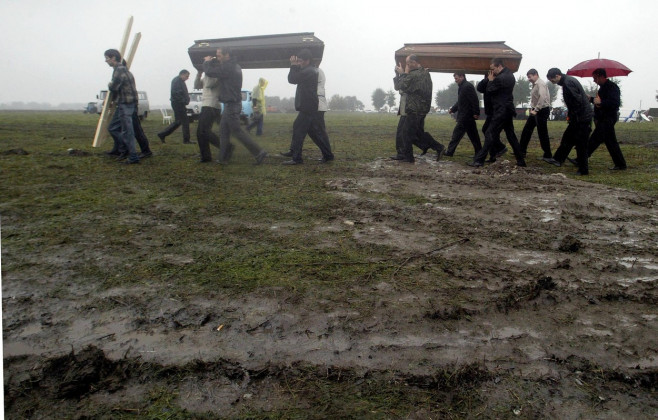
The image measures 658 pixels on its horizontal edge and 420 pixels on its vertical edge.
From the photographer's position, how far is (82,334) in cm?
219

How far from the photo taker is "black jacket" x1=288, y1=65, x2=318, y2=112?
713 centimetres

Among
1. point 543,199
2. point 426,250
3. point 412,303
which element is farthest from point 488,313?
point 543,199

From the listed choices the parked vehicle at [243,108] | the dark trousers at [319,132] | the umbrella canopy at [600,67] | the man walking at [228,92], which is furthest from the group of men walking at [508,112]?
the parked vehicle at [243,108]

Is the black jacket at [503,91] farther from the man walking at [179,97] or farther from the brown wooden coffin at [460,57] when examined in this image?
the man walking at [179,97]

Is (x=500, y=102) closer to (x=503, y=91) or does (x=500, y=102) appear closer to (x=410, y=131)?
(x=503, y=91)

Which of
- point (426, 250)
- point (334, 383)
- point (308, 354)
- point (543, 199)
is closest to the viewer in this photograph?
point (334, 383)

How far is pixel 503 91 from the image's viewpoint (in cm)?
705

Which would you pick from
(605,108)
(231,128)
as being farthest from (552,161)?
(231,128)

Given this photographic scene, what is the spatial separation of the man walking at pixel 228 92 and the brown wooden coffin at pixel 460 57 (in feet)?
12.5

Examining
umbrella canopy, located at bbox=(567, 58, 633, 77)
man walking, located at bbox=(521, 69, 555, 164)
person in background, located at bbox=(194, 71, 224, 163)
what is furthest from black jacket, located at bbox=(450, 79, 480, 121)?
person in background, located at bbox=(194, 71, 224, 163)

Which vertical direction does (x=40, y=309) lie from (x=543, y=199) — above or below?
below

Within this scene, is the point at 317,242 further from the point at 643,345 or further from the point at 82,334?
the point at 643,345

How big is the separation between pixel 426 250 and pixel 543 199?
2403mm

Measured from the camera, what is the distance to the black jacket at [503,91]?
6.96 metres
